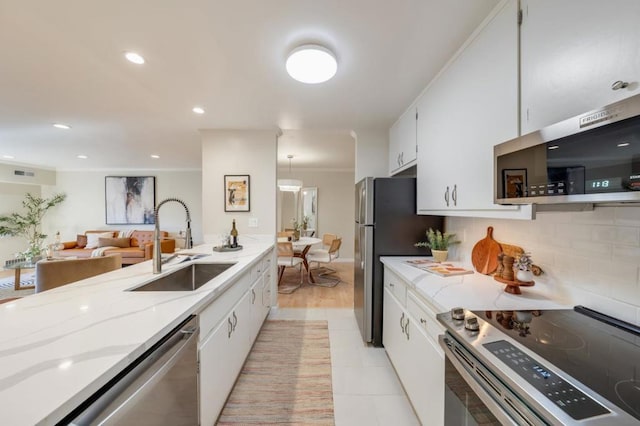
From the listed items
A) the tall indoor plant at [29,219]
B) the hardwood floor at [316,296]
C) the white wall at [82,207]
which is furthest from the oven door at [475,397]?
the tall indoor plant at [29,219]

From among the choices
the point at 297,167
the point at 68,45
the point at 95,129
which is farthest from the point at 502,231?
the point at 297,167

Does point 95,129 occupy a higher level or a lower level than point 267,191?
higher

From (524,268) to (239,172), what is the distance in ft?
9.76

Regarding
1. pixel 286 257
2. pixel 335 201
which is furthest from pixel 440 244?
pixel 335 201

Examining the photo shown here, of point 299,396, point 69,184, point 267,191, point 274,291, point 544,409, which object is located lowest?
point 299,396

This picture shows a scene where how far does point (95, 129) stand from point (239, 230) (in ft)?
7.82

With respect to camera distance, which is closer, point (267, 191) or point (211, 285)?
point (211, 285)

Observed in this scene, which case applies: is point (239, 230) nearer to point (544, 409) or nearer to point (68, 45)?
point (68, 45)

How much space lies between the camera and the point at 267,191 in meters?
3.23

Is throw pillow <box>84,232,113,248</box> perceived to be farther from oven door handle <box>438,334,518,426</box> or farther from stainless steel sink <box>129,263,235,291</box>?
oven door handle <box>438,334,518,426</box>

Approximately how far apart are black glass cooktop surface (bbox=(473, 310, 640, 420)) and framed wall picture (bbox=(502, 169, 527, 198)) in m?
0.51

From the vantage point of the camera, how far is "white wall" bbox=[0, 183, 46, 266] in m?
5.58

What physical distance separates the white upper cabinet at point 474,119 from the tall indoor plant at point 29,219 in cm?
763

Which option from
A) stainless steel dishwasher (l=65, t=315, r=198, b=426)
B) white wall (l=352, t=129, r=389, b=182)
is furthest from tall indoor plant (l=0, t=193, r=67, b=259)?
white wall (l=352, t=129, r=389, b=182)
